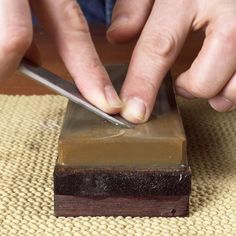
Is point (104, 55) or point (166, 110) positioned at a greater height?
point (166, 110)

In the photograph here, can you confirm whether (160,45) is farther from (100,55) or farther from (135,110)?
(100,55)

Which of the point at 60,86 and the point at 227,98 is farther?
the point at 227,98

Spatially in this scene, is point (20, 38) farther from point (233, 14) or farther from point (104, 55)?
point (104, 55)

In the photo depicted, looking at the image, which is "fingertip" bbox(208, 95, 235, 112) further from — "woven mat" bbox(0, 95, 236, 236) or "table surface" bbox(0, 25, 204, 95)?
"table surface" bbox(0, 25, 204, 95)

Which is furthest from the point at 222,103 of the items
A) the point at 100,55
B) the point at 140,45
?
the point at 100,55

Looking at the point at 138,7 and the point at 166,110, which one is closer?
the point at 166,110

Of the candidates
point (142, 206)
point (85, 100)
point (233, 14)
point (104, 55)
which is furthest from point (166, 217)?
point (104, 55)

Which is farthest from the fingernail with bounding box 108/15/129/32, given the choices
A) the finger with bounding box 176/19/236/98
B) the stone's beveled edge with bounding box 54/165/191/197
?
the stone's beveled edge with bounding box 54/165/191/197

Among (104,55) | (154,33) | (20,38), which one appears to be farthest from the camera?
(104,55)
